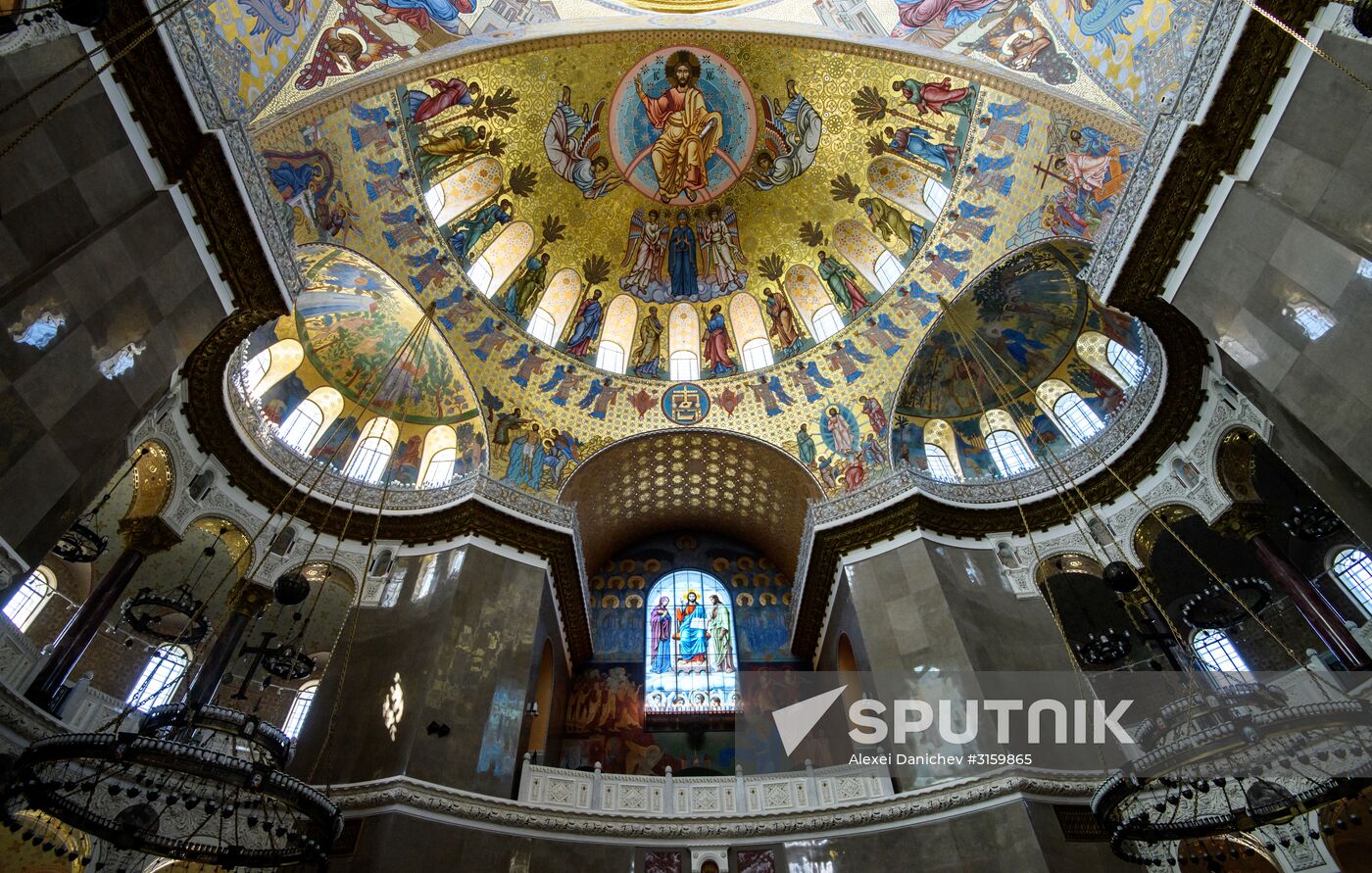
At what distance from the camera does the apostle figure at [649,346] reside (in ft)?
67.5

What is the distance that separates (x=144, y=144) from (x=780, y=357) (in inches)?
567

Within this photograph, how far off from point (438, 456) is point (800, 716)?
11.7 m

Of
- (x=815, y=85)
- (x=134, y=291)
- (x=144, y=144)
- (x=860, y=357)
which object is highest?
(x=815, y=85)

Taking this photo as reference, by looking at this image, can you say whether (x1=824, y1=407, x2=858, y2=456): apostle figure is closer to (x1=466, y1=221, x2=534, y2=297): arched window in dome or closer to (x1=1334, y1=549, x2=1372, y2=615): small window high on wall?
(x1=466, y1=221, x2=534, y2=297): arched window in dome

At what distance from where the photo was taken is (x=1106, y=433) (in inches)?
637

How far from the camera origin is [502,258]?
1922 centimetres

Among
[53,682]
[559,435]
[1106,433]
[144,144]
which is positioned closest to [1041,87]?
[1106,433]

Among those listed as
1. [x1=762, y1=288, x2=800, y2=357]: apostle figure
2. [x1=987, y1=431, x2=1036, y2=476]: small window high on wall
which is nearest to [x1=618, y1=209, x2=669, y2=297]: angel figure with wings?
[x1=762, y1=288, x2=800, y2=357]: apostle figure

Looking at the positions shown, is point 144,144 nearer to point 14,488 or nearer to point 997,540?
point 14,488

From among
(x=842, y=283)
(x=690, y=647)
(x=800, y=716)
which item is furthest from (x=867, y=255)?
(x=800, y=716)

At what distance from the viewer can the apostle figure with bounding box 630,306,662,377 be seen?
67.5 ft

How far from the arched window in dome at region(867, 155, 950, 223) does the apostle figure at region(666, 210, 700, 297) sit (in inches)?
203

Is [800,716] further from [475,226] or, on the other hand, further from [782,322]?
[475,226]

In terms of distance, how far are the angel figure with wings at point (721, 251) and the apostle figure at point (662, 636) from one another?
9474mm
